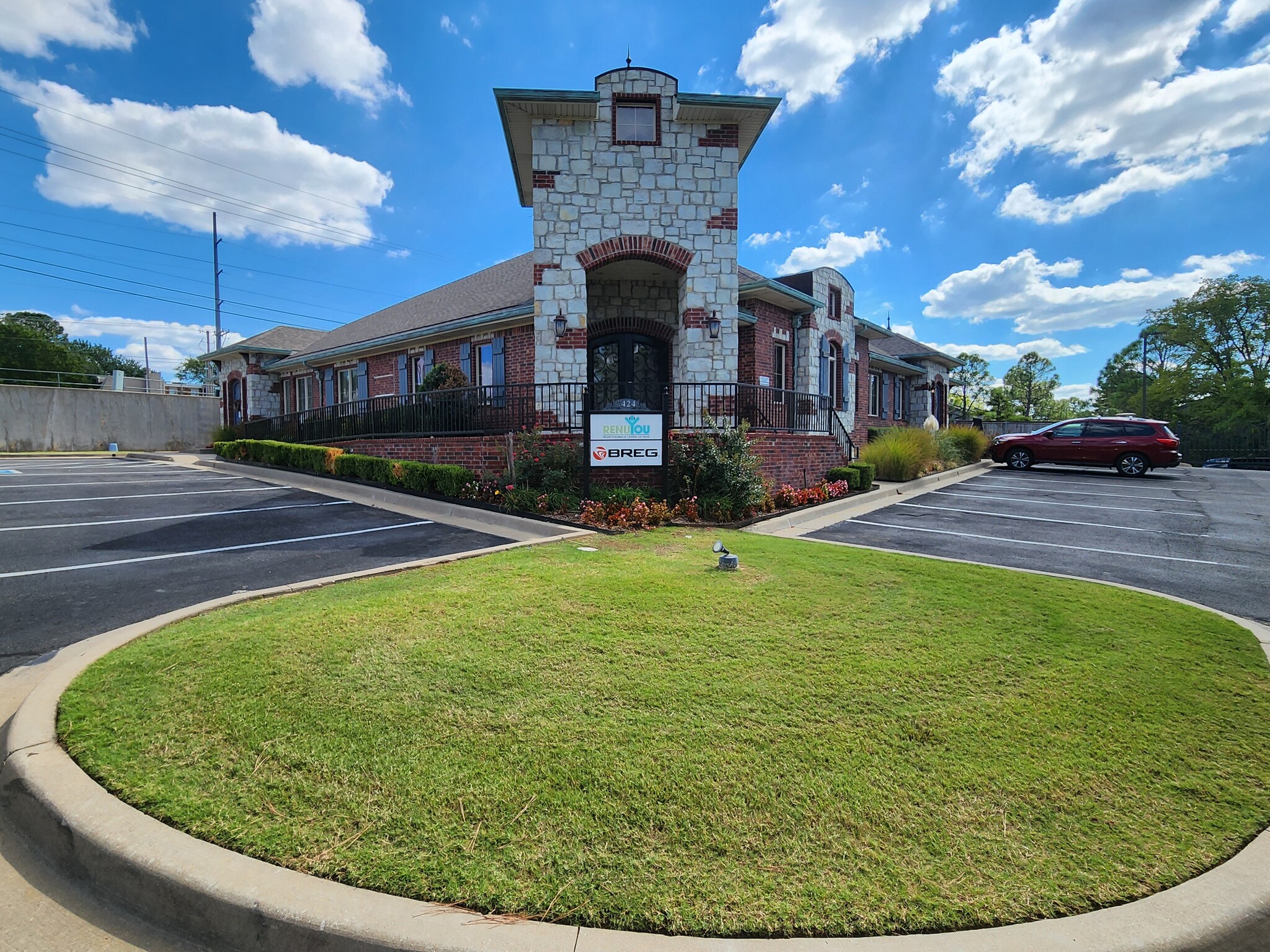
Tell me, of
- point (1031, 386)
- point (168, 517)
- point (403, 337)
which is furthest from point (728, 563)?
point (1031, 386)

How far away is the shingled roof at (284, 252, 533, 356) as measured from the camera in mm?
16781

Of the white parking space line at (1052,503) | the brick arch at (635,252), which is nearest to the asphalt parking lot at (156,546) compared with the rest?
the brick arch at (635,252)

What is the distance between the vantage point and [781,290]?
597 inches

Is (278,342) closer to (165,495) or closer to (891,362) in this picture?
(165,495)

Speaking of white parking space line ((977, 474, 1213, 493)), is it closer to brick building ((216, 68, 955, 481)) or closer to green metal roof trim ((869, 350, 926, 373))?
brick building ((216, 68, 955, 481))

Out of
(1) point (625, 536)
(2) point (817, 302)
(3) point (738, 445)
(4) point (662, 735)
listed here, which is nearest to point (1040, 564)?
(3) point (738, 445)

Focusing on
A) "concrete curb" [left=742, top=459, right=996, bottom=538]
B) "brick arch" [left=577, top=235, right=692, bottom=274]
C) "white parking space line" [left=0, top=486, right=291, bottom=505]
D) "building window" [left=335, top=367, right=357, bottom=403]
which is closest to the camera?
"concrete curb" [left=742, top=459, right=996, bottom=538]

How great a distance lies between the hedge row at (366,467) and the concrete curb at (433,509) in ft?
0.98

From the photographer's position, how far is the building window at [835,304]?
18.3 m

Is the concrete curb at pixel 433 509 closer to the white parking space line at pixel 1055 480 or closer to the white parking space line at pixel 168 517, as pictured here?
the white parking space line at pixel 168 517

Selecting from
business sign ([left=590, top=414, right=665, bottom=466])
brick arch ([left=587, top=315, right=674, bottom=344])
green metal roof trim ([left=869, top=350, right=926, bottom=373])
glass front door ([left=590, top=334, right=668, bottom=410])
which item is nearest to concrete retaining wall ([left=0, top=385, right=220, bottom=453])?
glass front door ([left=590, top=334, right=668, bottom=410])

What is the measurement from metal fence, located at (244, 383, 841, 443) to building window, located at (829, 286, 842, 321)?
4674 millimetres

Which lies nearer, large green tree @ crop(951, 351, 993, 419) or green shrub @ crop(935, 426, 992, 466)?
green shrub @ crop(935, 426, 992, 466)

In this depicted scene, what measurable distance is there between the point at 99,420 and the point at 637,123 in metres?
32.9
